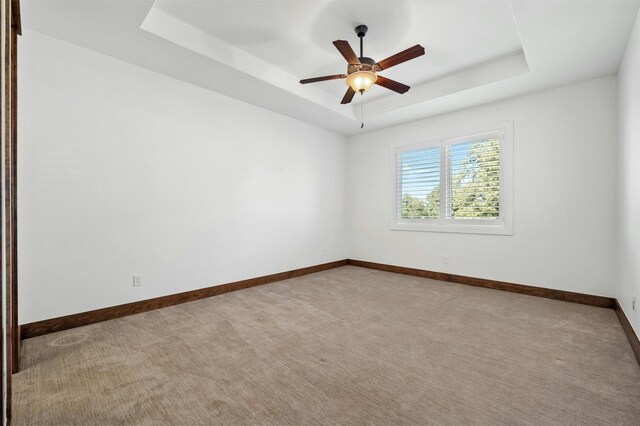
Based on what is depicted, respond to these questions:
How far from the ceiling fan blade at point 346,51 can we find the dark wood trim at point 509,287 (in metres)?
3.42

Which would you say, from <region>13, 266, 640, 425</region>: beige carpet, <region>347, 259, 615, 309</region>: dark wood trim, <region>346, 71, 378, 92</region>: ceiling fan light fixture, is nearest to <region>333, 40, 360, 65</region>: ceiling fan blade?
<region>346, 71, 378, 92</region>: ceiling fan light fixture

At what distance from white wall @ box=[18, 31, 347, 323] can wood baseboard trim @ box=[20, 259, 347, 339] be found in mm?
63

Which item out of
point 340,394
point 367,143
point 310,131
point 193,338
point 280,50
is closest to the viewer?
point 340,394

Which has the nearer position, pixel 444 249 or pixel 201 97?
pixel 201 97

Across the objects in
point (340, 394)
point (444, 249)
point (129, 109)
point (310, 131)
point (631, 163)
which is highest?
point (310, 131)

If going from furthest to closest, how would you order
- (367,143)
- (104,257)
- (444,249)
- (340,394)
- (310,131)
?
(367,143) < (310,131) < (444,249) < (104,257) < (340,394)

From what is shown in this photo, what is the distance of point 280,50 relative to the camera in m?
3.33

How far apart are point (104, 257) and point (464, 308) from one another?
3818 mm

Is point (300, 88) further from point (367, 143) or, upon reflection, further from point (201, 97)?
point (367, 143)

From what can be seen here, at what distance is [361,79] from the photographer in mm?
2904

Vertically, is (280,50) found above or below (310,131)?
above

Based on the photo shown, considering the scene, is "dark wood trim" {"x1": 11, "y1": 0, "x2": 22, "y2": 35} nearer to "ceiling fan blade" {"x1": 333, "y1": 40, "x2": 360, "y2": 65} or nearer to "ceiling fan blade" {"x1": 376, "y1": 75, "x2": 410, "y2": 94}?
"ceiling fan blade" {"x1": 333, "y1": 40, "x2": 360, "y2": 65}

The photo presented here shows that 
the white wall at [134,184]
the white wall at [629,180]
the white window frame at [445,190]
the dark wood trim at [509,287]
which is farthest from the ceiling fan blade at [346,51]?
the dark wood trim at [509,287]

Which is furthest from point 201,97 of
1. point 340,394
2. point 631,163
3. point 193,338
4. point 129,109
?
point 631,163
